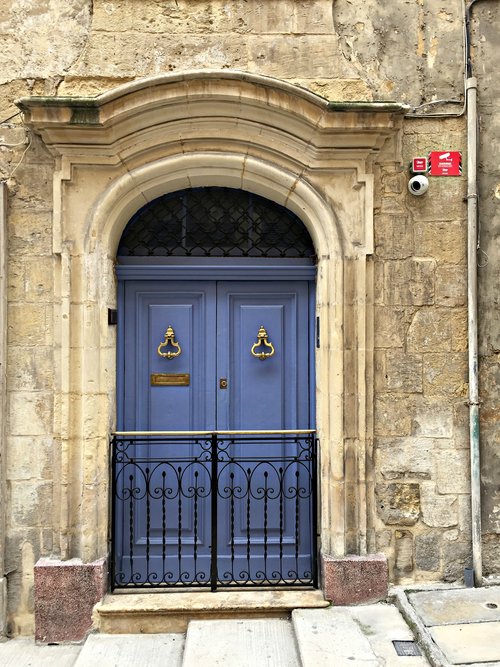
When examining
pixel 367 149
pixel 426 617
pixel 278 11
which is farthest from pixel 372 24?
pixel 426 617

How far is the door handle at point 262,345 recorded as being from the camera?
4348 mm

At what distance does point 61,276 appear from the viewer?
155 inches

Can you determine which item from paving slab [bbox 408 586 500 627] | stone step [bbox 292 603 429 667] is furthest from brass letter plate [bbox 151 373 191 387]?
paving slab [bbox 408 586 500 627]

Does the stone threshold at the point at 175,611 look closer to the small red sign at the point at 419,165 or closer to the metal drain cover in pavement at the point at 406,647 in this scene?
the metal drain cover in pavement at the point at 406,647

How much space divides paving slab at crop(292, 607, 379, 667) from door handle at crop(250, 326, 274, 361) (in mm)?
1815

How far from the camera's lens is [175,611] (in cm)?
383

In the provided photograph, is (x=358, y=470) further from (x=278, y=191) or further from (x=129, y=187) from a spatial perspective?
(x=129, y=187)

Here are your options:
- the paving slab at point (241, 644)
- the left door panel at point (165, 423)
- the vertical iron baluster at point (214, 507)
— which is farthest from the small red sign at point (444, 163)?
the paving slab at point (241, 644)

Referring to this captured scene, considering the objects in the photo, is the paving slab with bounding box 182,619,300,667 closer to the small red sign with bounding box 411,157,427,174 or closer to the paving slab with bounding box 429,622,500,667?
the paving slab with bounding box 429,622,500,667

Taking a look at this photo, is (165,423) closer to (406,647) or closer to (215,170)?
(215,170)

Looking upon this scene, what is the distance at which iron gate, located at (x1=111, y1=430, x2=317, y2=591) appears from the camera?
167 inches

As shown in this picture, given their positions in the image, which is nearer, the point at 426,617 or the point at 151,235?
the point at 426,617

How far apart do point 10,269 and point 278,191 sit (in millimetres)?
2013

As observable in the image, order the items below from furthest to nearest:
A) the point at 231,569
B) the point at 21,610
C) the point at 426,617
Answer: the point at 231,569 → the point at 21,610 → the point at 426,617
